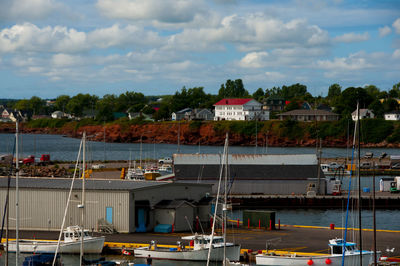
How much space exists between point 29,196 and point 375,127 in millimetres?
149317

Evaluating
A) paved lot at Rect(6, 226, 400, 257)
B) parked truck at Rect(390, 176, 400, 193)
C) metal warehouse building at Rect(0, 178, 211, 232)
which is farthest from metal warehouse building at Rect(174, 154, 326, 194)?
metal warehouse building at Rect(0, 178, 211, 232)

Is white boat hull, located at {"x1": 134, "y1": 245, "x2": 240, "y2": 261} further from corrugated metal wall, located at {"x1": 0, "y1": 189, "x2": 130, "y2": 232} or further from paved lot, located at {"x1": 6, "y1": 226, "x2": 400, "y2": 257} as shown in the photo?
corrugated metal wall, located at {"x1": 0, "y1": 189, "x2": 130, "y2": 232}

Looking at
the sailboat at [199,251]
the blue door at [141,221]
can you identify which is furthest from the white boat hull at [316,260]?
the blue door at [141,221]

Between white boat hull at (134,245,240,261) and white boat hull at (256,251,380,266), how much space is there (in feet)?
4.71

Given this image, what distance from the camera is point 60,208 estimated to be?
45.7 metres

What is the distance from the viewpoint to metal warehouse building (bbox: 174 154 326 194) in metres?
70.7

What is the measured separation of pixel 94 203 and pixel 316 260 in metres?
16.3

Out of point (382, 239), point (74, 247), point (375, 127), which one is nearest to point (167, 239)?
point (74, 247)

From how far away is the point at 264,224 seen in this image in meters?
48.2

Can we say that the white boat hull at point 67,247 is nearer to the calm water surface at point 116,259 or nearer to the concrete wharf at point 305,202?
the calm water surface at point 116,259

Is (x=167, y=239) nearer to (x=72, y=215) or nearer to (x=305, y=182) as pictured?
(x=72, y=215)

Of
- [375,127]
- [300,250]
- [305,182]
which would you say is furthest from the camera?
[375,127]

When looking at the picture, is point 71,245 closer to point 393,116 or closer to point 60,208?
point 60,208

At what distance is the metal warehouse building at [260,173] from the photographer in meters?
70.7
